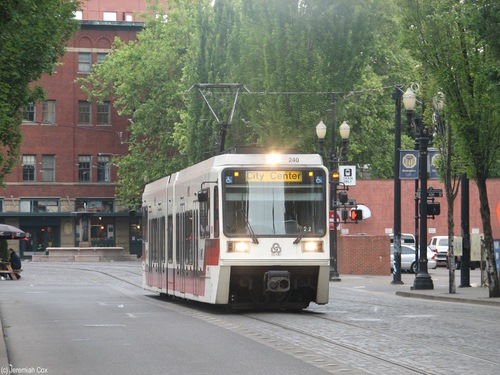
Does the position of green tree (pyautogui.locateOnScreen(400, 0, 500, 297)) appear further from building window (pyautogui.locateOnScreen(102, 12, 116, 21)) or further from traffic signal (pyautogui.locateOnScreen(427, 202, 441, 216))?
building window (pyautogui.locateOnScreen(102, 12, 116, 21))

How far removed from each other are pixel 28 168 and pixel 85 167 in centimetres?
437

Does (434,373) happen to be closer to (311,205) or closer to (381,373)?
(381,373)

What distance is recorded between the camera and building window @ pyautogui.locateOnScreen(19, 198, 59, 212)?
89.1 meters

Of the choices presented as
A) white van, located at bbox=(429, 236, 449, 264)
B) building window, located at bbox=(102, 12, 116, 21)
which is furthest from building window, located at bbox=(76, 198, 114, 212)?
white van, located at bbox=(429, 236, 449, 264)

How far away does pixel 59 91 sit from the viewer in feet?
295

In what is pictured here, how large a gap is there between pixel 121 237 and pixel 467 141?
63.4 metres

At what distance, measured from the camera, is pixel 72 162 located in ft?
295

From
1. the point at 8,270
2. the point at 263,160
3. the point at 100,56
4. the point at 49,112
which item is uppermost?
the point at 100,56

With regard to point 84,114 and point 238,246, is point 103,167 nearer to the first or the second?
point 84,114

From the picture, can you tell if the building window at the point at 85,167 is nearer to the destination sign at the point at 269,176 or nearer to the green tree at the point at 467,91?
the green tree at the point at 467,91

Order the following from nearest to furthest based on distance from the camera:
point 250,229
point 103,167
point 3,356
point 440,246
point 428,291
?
point 3,356 < point 250,229 < point 428,291 < point 440,246 < point 103,167

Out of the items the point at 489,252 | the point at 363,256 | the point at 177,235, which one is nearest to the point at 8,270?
the point at 363,256

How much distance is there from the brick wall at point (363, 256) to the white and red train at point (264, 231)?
26738mm

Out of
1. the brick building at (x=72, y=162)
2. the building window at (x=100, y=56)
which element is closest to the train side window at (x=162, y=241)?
the brick building at (x=72, y=162)
